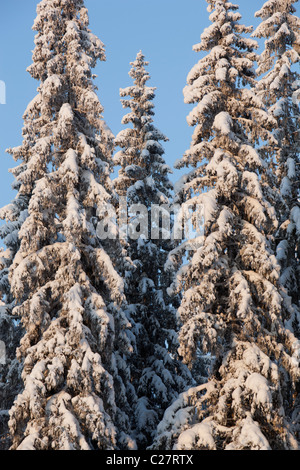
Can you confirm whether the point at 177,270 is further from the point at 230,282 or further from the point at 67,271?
the point at 67,271

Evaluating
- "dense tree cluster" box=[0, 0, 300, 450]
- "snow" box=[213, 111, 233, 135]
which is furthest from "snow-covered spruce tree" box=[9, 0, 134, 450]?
"snow" box=[213, 111, 233, 135]

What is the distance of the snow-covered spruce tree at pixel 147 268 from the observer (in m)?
24.5

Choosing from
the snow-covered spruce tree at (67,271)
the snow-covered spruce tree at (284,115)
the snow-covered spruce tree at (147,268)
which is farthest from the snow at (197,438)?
the snow-covered spruce tree at (147,268)

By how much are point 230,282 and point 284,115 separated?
Result: 9.56 m

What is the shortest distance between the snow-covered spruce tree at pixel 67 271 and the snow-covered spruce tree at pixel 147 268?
2.83m

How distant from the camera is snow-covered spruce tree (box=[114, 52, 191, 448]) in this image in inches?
964

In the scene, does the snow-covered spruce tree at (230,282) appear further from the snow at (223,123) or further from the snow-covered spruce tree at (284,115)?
the snow-covered spruce tree at (284,115)

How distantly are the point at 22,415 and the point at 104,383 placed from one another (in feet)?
7.52

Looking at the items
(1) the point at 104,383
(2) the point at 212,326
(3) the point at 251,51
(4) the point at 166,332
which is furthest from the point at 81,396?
(3) the point at 251,51

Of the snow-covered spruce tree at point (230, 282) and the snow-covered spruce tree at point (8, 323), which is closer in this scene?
the snow-covered spruce tree at point (230, 282)

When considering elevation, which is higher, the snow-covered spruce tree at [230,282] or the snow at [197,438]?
the snow-covered spruce tree at [230,282]

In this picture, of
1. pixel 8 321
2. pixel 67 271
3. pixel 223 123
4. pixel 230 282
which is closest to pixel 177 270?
pixel 230 282

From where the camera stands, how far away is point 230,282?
17.0m
